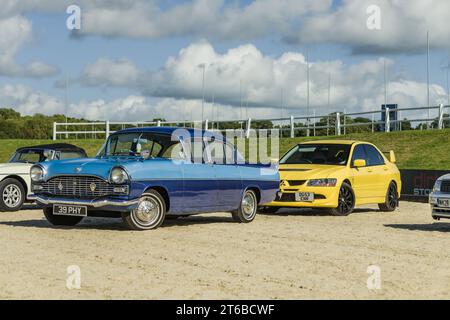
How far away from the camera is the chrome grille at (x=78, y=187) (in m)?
11.8

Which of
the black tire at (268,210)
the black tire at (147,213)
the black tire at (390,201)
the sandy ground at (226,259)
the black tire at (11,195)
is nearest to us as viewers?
the sandy ground at (226,259)

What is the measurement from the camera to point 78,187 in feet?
39.5

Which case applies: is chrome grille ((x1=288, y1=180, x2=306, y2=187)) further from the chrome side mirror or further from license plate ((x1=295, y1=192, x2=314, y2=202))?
the chrome side mirror

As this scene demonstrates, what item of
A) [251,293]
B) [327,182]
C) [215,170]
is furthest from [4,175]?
[251,293]

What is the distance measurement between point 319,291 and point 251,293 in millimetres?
642

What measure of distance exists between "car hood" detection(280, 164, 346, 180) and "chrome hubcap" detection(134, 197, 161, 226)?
14.3 feet

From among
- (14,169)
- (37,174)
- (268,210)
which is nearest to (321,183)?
(268,210)

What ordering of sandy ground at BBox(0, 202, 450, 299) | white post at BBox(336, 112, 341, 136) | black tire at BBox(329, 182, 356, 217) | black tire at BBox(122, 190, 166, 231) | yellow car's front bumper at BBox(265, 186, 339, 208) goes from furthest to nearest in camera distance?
white post at BBox(336, 112, 341, 136), black tire at BBox(329, 182, 356, 217), yellow car's front bumper at BBox(265, 186, 339, 208), black tire at BBox(122, 190, 166, 231), sandy ground at BBox(0, 202, 450, 299)

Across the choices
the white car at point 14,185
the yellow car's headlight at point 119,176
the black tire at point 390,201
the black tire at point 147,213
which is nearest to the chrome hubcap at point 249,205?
the black tire at point 147,213

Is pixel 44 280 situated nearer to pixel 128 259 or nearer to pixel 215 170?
pixel 128 259

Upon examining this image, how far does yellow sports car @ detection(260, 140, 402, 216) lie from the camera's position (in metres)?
15.7

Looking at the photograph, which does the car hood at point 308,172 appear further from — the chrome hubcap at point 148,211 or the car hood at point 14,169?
the car hood at point 14,169

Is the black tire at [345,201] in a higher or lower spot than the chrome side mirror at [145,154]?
lower

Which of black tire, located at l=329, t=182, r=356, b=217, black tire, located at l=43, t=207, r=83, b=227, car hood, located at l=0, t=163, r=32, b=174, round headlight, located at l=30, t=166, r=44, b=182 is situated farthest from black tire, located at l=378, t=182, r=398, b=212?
round headlight, located at l=30, t=166, r=44, b=182
